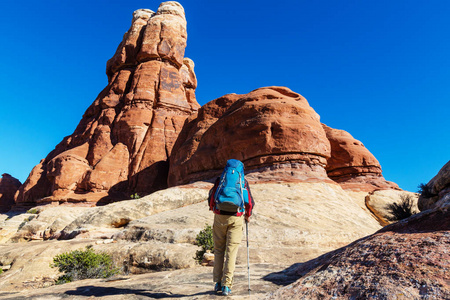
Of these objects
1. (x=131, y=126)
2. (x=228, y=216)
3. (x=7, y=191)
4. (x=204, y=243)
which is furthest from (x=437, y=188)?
(x=7, y=191)

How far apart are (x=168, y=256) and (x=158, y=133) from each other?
31817mm

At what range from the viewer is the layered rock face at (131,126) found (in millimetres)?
35094

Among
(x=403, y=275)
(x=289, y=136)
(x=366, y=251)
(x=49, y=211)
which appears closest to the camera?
(x=403, y=275)

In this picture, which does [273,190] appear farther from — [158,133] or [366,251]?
[158,133]

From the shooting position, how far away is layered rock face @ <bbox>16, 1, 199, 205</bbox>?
35.1 meters

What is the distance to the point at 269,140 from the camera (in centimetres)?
1858

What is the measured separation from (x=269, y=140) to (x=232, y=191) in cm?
1424

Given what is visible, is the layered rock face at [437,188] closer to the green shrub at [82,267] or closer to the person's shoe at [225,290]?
the person's shoe at [225,290]

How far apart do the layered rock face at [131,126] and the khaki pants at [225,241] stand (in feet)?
103

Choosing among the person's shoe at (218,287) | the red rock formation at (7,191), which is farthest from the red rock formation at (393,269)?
the red rock formation at (7,191)

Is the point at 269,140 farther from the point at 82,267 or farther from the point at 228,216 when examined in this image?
the point at 228,216

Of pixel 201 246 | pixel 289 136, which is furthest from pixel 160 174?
pixel 201 246

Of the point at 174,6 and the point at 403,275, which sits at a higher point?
the point at 174,6

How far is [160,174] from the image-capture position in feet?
118
